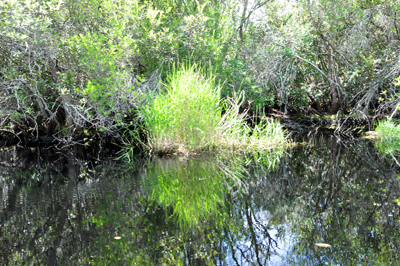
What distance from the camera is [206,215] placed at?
9.02 ft

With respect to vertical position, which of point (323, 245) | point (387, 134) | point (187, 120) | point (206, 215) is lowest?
point (387, 134)

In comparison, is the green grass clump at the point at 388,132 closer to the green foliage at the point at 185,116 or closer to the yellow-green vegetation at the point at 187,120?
the yellow-green vegetation at the point at 187,120

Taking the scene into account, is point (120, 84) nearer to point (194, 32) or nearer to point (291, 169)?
point (194, 32)

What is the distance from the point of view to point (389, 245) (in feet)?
6.76

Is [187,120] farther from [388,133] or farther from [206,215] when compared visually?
[388,133]

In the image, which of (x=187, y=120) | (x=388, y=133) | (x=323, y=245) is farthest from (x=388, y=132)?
(x=323, y=245)

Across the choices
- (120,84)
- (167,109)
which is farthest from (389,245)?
(120,84)

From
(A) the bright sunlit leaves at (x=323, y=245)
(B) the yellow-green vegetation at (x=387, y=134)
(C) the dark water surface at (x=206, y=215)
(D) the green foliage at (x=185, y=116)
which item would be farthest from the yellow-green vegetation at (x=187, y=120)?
(A) the bright sunlit leaves at (x=323, y=245)

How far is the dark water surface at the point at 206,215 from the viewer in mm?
2037

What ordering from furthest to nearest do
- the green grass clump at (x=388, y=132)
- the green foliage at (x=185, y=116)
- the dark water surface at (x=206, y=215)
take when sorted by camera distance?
the green grass clump at (x=388, y=132) < the green foliage at (x=185, y=116) < the dark water surface at (x=206, y=215)

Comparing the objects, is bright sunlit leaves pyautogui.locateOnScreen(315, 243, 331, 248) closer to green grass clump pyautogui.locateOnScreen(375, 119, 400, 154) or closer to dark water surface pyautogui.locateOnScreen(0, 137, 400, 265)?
dark water surface pyautogui.locateOnScreen(0, 137, 400, 265)

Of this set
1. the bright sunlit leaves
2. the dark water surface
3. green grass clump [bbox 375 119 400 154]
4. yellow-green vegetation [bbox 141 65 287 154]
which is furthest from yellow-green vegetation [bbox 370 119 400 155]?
the bright sunlit leaves

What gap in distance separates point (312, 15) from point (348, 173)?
24.5ft

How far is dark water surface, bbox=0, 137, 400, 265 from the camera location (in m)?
2.04
